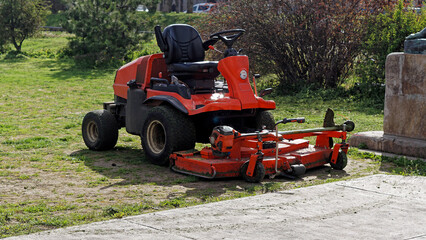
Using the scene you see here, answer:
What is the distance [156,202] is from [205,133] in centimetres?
266

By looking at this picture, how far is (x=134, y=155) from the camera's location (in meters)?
10.0

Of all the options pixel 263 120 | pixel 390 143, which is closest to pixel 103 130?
pixel 263 120

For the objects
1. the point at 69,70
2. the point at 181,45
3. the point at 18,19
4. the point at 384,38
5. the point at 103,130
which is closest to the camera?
the point at 181,45

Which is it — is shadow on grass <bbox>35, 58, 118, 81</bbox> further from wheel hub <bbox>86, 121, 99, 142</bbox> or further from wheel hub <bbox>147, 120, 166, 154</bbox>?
wheel hub <bbox>147, 120, 166, 154</bbox>

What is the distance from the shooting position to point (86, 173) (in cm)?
864

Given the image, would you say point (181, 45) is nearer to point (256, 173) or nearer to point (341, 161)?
point (256, 173)

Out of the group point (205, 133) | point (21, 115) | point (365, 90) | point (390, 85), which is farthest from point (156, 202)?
point (365, 90)

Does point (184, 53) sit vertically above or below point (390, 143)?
above

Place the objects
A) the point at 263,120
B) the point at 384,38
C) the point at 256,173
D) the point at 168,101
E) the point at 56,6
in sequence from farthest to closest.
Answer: the point at 56,6
the point at 384,38
the point at 263,120
the point at 168,101
the point at 256,173

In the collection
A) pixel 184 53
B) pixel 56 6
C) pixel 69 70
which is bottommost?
pixel 69 70

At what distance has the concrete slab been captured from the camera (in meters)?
5.61

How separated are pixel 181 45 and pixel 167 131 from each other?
1482mm

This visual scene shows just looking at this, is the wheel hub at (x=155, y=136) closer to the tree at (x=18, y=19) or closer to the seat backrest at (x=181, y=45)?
the seat backrest at (x=181, y=45)

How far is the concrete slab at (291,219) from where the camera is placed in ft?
18.4
